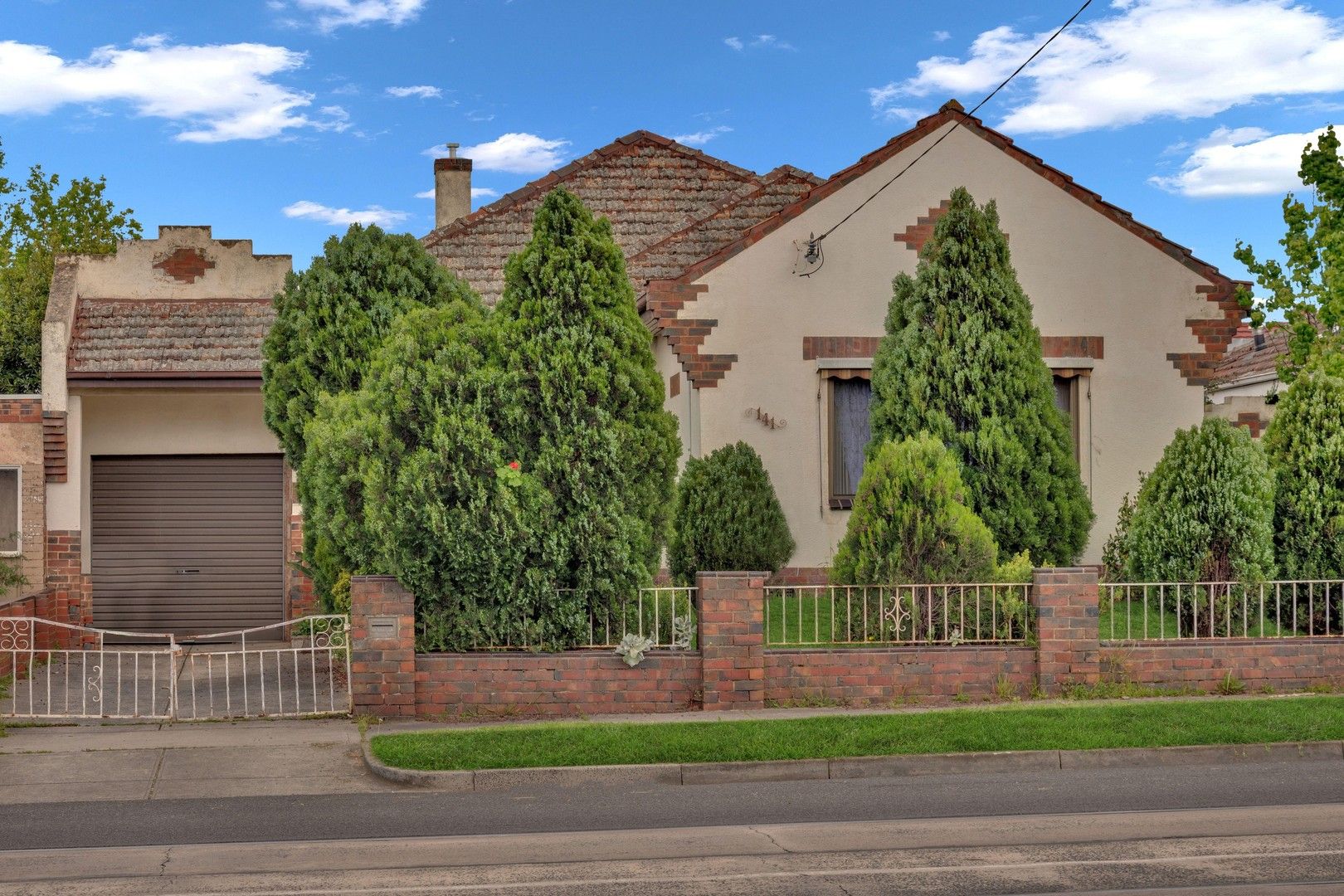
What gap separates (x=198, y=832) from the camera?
29.8ft

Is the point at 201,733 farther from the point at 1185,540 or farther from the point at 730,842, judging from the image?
the point at 1185,540

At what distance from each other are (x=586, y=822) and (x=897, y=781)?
2574 mm

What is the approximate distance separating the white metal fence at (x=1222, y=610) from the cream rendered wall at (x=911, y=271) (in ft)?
11.9

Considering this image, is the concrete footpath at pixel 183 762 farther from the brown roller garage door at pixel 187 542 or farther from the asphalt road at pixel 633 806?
the brown roller garage door at pixel 187 542

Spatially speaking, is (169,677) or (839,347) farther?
(839,347)

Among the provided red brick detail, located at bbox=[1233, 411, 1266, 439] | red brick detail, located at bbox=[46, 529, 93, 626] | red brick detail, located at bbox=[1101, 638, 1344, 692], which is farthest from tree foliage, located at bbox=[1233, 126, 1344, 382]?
red brick detail, located at bbox=[46, 529, 93, 626]

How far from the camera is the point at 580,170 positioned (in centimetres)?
2422

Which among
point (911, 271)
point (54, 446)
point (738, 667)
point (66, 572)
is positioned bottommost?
point (738, 667)

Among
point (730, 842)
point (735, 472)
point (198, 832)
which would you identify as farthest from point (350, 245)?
point (730, 842)

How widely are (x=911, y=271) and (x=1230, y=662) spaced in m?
6.71

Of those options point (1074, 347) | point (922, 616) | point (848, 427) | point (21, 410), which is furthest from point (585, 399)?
point (21, 410)

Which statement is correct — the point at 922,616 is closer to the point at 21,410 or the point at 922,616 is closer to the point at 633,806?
the point at 633,806

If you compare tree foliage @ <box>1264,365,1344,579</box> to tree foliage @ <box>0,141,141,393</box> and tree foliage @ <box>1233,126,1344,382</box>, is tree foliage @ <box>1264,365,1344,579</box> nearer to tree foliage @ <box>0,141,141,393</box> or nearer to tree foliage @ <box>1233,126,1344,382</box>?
tree foliage @ <box>1233,126,1344,382</box>

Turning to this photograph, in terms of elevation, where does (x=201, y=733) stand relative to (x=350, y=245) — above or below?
below
